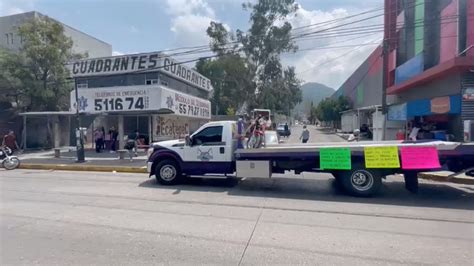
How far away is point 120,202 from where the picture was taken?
752 cm

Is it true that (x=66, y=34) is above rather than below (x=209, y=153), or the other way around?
above

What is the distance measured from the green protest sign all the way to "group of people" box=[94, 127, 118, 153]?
52.2ft

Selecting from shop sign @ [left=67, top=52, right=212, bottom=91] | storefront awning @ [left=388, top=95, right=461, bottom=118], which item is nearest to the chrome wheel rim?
storefront awning @ [left=388, top=95, right=461, bottom=118]

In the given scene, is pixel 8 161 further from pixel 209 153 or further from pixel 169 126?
pixel 169 126

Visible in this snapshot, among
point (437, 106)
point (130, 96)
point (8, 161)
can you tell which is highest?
point (130, 96)

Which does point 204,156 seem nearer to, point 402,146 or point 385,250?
point 402,146

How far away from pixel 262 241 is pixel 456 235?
3.23 m

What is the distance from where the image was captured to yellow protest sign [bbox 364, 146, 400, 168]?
7711mm

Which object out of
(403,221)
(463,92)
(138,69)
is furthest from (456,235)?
(138,69)

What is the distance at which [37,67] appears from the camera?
78.7ft

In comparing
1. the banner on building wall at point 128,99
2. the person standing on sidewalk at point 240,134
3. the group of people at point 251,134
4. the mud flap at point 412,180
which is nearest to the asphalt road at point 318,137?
the banner on building wall at point 128,99

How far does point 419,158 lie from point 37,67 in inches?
1031

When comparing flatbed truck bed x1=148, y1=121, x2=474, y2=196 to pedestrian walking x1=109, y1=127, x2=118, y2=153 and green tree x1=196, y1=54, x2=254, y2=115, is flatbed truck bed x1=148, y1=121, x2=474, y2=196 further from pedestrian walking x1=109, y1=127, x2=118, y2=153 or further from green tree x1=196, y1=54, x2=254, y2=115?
green tree x1=196, y1=54, x2=254, y2=115

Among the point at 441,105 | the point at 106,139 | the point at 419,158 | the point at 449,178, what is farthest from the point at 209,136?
the point at 106,139
